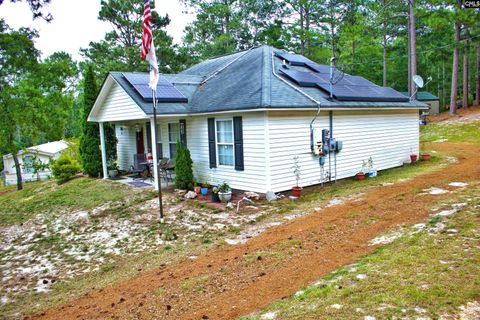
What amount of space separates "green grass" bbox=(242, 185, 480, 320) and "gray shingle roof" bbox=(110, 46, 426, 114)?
5352 millimetres

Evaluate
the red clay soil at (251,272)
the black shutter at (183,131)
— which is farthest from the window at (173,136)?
the red clay soil at (251,272)

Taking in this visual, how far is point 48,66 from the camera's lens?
17859 millimetres

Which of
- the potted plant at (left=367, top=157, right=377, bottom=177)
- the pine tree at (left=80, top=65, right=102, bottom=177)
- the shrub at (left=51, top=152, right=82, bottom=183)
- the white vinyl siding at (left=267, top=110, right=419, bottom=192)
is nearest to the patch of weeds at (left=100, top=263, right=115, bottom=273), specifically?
the white vinyl siding at (left=267, top=110, right=419, bottom=192)

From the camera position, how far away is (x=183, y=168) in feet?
38.6

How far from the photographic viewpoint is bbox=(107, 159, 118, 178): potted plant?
630 inches

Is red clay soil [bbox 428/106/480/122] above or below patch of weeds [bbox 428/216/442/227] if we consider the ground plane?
above

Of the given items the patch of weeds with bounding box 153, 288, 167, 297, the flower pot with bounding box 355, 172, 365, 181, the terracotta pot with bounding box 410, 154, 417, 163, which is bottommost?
the patch of weeds with bounding box 153, 288, 167, 297

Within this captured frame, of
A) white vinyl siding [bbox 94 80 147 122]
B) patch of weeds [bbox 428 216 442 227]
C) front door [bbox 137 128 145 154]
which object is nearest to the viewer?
patch of weeds [bbox 428 216 442 227]

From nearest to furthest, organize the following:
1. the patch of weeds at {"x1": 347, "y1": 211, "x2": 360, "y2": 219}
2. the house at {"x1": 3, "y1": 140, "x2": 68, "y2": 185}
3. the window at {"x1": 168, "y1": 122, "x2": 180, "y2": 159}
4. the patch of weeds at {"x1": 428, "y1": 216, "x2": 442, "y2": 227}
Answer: the patch of weeds at {"x1": 428, "y1": 216, "x2": 442, "y2": 227} → the patch of weeds at {"x1": 347, "y1": 211, "x2": 360, "y2": 219} → the window at {"x1": 168, "y1": 122, "x2": 180, "y2": 159} → the house at {"x1": 3, "y1": 140, "x2": 68, "y2": 185}

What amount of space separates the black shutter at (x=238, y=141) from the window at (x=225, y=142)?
31 centimetres

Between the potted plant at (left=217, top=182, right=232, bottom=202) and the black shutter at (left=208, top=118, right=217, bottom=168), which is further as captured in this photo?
the black shutter at (left=208, top=118, right=217, bottom=168)

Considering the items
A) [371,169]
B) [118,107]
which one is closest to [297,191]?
[371,169]

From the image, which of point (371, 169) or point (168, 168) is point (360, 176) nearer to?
point (371, 169)

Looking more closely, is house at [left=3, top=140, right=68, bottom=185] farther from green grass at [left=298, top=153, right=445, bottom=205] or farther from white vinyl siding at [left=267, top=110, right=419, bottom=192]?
green grass at [left=298, top=153, right=445, bottom=205]
